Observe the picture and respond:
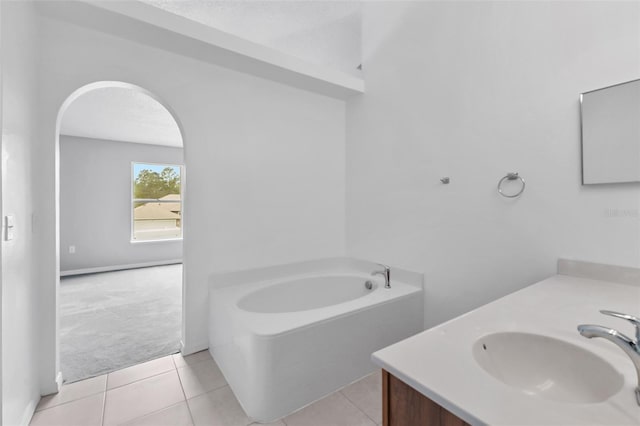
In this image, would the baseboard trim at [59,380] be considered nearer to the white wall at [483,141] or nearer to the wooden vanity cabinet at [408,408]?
the wooden vanity cabinet at [408,408]

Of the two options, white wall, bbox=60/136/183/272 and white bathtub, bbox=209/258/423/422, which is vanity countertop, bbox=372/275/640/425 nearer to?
white bathtub, bbox=209/258/423/422

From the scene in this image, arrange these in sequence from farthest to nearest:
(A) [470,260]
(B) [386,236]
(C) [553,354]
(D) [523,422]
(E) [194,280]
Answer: (B) [386,236] → (E) [194,280] → (A) [470,260] → (C) [553,354] → (D) [523,422]

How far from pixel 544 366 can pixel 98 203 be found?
6.30m

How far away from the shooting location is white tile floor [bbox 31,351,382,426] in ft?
5.06

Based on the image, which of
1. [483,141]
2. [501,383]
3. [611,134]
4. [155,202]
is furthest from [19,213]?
[155,202]

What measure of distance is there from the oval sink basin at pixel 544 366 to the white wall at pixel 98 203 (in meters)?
6.12


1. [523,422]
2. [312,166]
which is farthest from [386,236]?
[523,422]

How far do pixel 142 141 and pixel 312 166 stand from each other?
415cm

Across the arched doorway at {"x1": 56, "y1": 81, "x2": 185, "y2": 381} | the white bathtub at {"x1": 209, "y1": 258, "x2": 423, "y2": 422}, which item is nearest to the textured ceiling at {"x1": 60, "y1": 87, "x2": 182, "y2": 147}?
the arched doorway at {"x1": 56, "y1": 81, "x2": 185, "y2": 381}

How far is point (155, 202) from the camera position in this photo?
18.6 ft

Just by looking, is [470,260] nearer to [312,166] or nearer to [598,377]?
[598,377]

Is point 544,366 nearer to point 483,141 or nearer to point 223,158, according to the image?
point 483,141

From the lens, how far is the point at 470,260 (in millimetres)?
2002

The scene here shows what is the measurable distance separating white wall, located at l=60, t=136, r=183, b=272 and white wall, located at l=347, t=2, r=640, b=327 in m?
4.69
